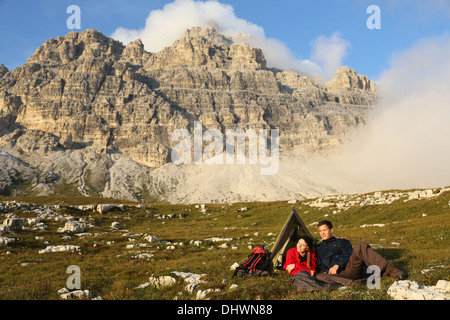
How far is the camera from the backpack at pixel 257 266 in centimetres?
1382

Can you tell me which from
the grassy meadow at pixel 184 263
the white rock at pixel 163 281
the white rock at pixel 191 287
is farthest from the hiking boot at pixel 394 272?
the white rock at pixel 163 281

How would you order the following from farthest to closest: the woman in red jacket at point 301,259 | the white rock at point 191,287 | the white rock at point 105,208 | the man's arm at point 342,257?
the white rock at point 105,208, the woman in red jacket at point 301,259, the man's arm at point 342,257, the white rock at point 191,287

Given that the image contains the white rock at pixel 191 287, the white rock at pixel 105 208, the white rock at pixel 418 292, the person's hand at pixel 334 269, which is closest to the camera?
the white rock at pixel 418 292

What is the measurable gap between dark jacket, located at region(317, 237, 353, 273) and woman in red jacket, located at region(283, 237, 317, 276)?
36cm

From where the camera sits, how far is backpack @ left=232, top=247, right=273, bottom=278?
544 inches

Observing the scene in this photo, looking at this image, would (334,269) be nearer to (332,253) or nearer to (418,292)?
(332,253)

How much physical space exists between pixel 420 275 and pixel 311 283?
462 centimetres

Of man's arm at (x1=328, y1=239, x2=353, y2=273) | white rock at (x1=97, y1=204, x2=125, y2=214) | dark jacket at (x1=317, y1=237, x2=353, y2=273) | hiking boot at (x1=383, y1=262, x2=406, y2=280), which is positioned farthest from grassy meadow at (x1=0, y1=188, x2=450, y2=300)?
white rock at (x1=97, y1=204, x2=125, y2=214)

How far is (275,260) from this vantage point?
50.7 ft

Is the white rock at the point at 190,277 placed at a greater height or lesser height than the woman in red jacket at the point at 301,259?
lesser

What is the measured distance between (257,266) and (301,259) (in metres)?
2.17

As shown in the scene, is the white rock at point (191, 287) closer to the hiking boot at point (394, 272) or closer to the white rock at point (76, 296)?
the white rock at point (76, 296)

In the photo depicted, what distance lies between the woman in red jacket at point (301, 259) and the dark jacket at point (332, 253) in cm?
36
